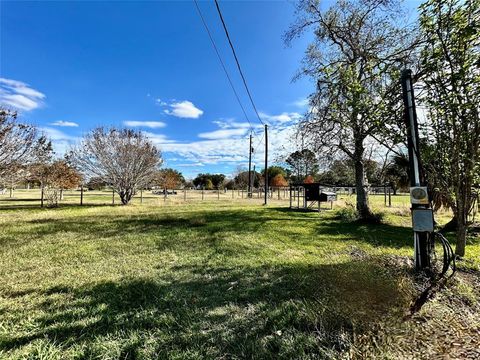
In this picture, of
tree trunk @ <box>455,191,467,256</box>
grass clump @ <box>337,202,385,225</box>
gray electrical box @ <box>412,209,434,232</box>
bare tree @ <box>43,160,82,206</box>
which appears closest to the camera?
gray electrical box @ <box>412,209,434,232</box>

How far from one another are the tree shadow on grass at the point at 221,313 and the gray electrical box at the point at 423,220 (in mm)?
679

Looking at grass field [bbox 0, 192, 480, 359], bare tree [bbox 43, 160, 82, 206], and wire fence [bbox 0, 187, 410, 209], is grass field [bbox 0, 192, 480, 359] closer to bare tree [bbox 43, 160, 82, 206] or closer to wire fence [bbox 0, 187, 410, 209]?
wire fence [bbox 0, 187, 410, 209]

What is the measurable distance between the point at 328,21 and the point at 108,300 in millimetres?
11901

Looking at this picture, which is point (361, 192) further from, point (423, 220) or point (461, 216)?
point (423, 220)

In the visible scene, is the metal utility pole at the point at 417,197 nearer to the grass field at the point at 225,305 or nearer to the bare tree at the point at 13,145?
the grass field at the point at 225,305

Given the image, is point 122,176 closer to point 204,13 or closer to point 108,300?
point 204,13

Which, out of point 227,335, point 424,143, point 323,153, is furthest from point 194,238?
point 323,153

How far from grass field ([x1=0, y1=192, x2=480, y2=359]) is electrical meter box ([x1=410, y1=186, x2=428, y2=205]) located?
920mm

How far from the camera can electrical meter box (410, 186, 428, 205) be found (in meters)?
3.12

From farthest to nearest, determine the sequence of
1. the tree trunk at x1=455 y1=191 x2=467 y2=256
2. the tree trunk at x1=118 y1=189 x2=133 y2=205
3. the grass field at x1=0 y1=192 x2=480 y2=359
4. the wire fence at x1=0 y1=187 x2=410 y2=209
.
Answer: the tree trunk at x1=118 y1=189 x2=133 y2=205 < the wire fence at x1=0 y1=187 x2=410 y2=209 < the tree trunk at x1=455 y1=191 x2=467 y2=256 < the grass field at x1=0 y1=192 x2=480 y2=359

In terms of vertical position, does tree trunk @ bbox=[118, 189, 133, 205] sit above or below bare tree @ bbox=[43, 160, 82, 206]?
below

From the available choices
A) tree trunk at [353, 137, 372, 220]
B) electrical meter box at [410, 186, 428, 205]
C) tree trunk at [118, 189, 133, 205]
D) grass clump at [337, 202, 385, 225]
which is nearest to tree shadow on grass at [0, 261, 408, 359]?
electrical meter box at [410, 186, 428, 205]

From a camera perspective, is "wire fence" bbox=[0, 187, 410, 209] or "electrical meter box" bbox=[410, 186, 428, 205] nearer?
"electrical meter box" bbox=[410, 186, 428, 205]

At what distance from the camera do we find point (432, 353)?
192 centimetres
